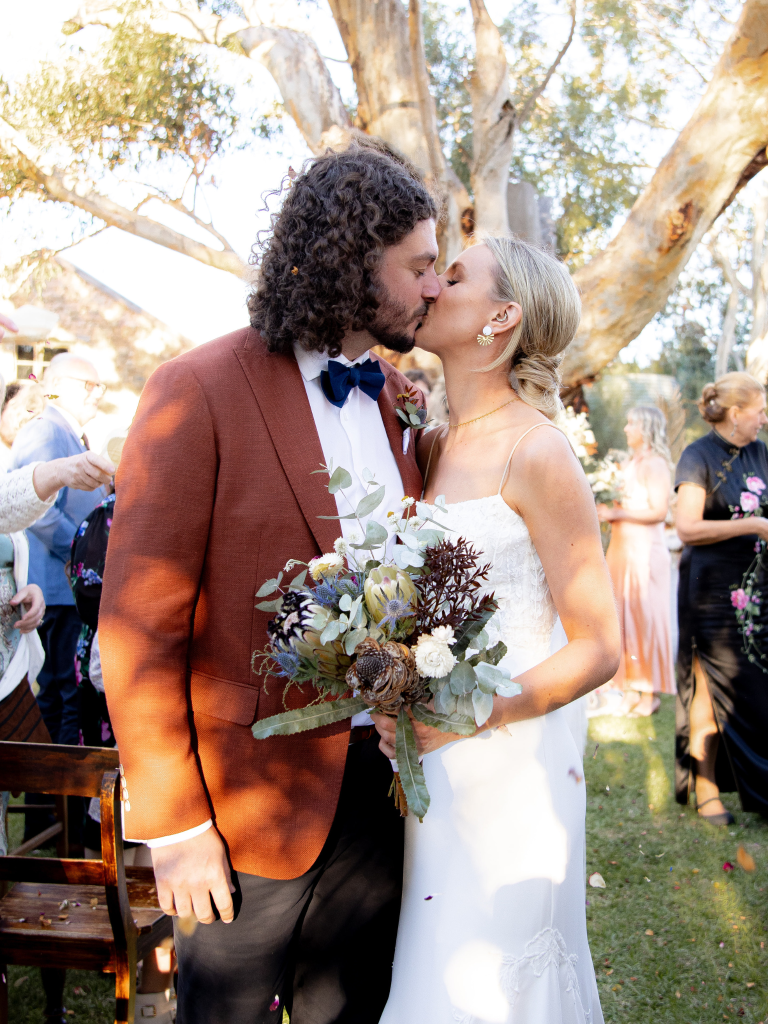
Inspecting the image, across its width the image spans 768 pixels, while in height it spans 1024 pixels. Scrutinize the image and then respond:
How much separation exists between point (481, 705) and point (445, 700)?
3.1 inches

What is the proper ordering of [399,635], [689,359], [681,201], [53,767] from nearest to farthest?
[399,635], [53,767], [681,201], [689,359]

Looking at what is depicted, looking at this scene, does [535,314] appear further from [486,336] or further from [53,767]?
[53,767]

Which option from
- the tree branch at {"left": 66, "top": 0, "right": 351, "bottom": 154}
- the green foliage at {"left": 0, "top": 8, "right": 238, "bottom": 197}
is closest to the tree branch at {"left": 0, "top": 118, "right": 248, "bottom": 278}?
the green foliage at {"left": 0, "top": 8, "right": 238, "bottom": 197}

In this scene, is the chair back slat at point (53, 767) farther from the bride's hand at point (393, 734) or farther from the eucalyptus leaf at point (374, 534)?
the eucalyptus leaf at point (374, 534)

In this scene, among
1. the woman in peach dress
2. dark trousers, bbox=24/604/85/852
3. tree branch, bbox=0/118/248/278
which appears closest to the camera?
dark trousers, bbox=24/604/85/852

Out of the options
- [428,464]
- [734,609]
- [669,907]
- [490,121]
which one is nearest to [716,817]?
[669,907]

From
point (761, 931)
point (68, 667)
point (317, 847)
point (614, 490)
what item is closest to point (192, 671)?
point (317, 847)

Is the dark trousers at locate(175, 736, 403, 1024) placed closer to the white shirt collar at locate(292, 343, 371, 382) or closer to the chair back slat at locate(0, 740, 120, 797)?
the chair back slat at locate(0, 740, 120, 797)

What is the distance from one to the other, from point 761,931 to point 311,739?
10.9ft

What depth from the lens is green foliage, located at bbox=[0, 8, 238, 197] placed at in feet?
32.7

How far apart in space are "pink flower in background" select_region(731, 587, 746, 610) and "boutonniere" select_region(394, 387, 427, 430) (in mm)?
3446

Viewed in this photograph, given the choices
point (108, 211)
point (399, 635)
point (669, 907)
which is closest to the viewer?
point (399, 635)

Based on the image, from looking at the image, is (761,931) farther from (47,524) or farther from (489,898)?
(47,524)

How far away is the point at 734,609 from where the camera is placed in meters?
5.16
